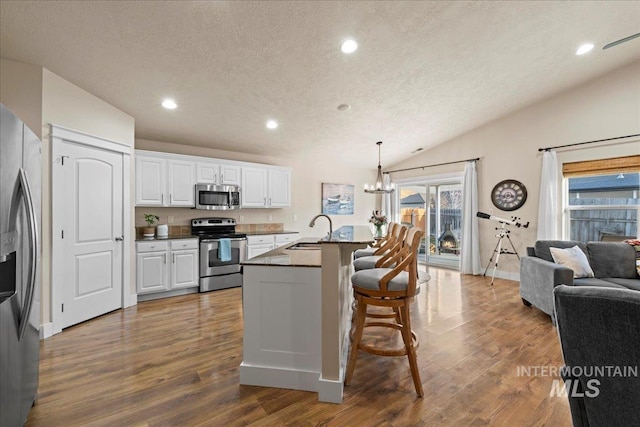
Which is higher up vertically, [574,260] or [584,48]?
[584,48]

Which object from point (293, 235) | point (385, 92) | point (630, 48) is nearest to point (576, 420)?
point (385, 92)

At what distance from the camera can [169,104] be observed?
11.6 feet

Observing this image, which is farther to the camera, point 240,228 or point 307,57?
point 240,228

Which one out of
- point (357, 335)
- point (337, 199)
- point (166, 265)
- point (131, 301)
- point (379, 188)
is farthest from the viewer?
point (337, 199)

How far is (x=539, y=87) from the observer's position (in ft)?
14.5

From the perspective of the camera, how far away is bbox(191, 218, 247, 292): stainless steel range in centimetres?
433

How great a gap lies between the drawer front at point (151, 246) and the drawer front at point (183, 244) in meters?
0.09

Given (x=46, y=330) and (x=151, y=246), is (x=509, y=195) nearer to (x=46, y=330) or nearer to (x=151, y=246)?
(x=151, y=246)

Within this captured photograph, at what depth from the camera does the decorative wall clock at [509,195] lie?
509cm

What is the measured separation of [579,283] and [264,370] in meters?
3.46

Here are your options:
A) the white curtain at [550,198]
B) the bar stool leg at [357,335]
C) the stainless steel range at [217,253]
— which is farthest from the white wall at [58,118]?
the white curtain at [550,198]

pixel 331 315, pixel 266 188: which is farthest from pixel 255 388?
pixel 266 188

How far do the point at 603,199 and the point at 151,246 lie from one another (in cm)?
683

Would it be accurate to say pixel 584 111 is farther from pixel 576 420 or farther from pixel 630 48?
pixel 576 420
